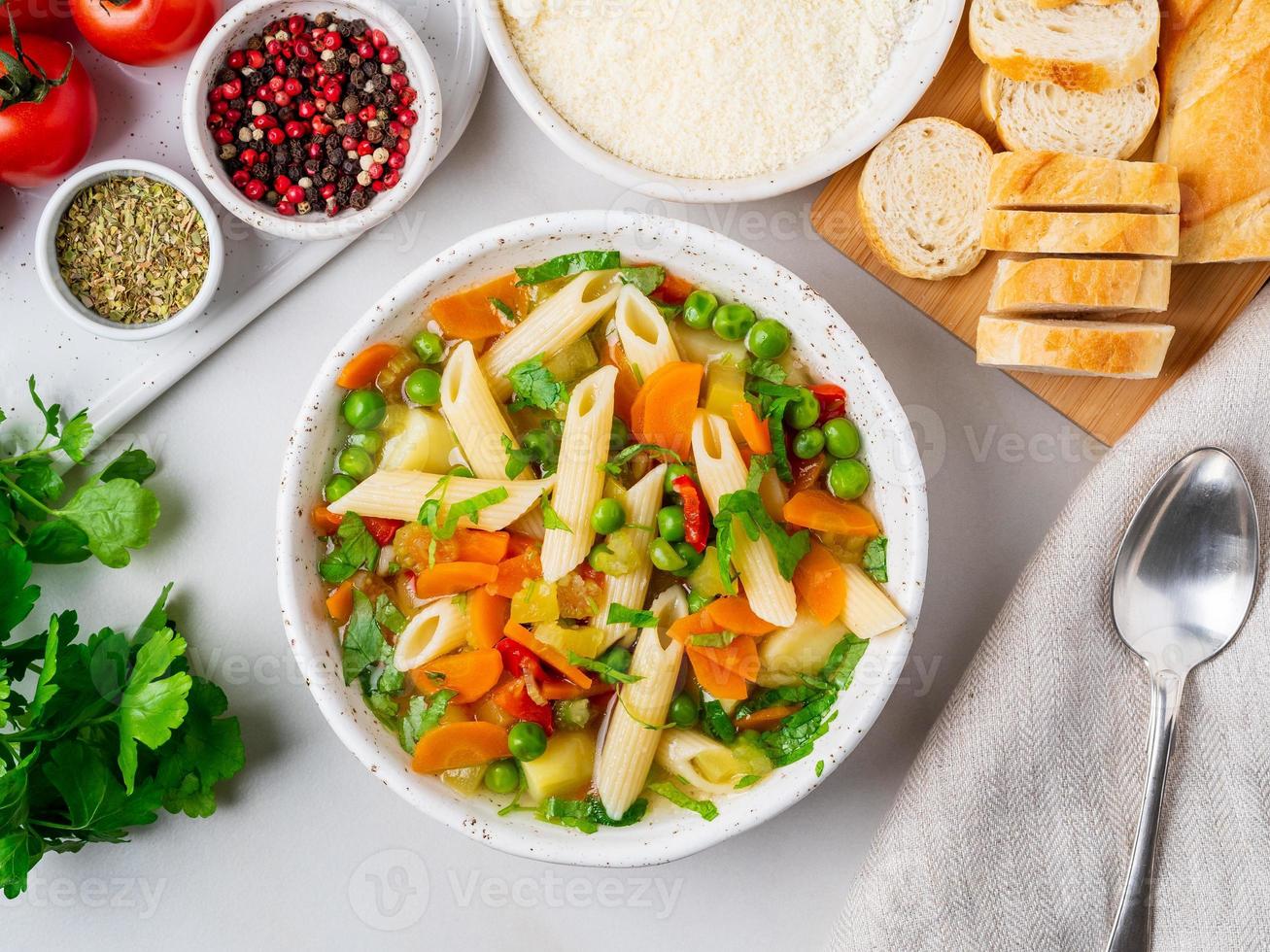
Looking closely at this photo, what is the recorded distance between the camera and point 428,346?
2.47m

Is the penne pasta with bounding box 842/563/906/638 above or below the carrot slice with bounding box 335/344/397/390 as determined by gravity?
below

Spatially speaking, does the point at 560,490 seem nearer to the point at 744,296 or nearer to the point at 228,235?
the point at 744,296

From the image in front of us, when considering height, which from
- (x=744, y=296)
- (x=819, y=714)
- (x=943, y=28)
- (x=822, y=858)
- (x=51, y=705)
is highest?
(x=943, y=28)

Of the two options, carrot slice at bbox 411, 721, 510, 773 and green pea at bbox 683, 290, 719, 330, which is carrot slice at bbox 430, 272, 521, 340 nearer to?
green pea at bbox 683, 290, 719, 330

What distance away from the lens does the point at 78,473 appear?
9.21ft

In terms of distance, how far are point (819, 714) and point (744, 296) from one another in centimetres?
103

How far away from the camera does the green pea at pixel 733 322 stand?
96.3 inches

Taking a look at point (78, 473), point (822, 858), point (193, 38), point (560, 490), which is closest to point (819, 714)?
point (822, 858)

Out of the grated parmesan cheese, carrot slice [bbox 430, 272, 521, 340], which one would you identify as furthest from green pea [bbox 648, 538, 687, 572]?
the grated parmesan cheese

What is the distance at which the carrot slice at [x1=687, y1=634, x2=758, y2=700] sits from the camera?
2.32m

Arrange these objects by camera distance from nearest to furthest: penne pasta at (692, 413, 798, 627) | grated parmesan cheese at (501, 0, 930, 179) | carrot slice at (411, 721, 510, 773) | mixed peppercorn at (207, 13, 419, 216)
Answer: penne pasta at (692, 413, 798, 627) < carrot slice at (411, 721, 510, 773) < grated parmesan cheese at (501, 0, 930, 179) < mixed peppercorn at (207, 13, 419, 216)

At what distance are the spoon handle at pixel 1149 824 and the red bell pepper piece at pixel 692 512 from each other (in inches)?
46.4

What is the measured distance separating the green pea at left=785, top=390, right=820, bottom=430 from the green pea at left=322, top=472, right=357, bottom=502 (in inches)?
42.0

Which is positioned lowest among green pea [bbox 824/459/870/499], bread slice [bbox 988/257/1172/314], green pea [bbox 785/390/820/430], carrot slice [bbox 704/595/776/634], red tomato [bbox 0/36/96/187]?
carrot slice [bbox 704/595/776/634]
